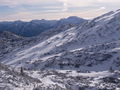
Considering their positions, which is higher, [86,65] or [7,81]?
[7,81]

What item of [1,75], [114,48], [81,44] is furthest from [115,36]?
[1,75]

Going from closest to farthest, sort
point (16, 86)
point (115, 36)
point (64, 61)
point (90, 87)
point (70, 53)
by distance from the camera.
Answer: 1. point (16, 86)
2. point (90, 87)
3. point (64, 61)
4. point (70, 53)
5. point (115, 36)

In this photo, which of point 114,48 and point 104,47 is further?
point 104,47

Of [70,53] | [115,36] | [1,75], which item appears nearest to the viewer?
[1,75]

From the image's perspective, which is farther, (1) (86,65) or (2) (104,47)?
(2) (104,47)

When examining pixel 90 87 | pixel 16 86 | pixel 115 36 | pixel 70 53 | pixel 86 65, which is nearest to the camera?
pixel 16 86

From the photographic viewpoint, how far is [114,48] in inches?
6058

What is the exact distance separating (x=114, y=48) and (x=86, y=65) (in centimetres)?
2368

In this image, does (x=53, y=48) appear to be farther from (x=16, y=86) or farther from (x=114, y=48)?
(x=16, y=86)

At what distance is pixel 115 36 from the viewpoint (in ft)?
638

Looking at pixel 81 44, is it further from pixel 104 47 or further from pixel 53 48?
pixel 104 47

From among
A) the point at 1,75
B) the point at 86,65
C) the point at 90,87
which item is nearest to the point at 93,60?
the point at 86,65

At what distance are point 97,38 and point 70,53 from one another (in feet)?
139

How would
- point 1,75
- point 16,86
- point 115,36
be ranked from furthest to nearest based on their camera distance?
point 115,36 < point 1,75 < point 16,86
